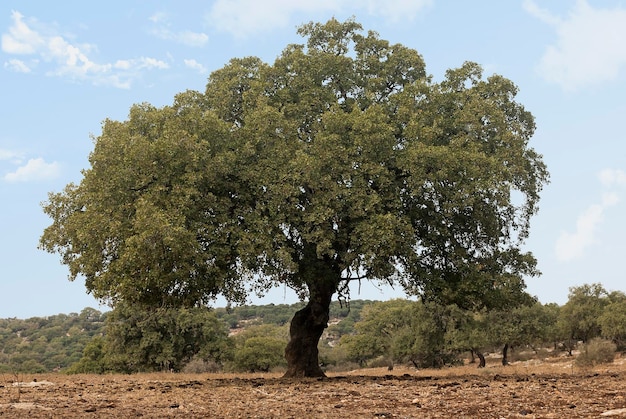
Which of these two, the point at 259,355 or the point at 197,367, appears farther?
the point at 259,355

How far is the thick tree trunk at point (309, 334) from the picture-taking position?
82.3ft

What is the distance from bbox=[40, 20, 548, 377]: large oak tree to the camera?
67.8 feet

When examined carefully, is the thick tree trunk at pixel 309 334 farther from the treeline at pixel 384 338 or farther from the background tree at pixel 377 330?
the background tree at pixel 377 330

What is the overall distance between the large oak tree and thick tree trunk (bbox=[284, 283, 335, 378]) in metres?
0.07

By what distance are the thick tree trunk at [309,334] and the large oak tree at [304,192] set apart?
0.24ft

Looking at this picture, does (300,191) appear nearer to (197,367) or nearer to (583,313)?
(197,367)

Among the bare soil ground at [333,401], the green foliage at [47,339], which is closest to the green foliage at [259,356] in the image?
the green foliage at [47,339]

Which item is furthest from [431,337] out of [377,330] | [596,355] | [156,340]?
[156,340]

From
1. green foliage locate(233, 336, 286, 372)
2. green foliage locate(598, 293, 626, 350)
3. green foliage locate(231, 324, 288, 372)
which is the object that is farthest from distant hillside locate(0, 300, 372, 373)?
green foliage locate(598, 293, 626, 350)

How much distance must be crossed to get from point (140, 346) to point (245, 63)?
3567 cm

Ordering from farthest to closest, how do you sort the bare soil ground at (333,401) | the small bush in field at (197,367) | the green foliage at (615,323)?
the green foliage at (615,323), the small bush in field at (197,367), the bare soil ground at (333,401)

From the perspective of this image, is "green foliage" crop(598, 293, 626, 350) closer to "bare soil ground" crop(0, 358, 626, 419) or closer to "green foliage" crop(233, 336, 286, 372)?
"green foliage" crop(233, 336, 286, 372)

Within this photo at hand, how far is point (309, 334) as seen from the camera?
25422 mm

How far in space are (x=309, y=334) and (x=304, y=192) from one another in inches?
259
